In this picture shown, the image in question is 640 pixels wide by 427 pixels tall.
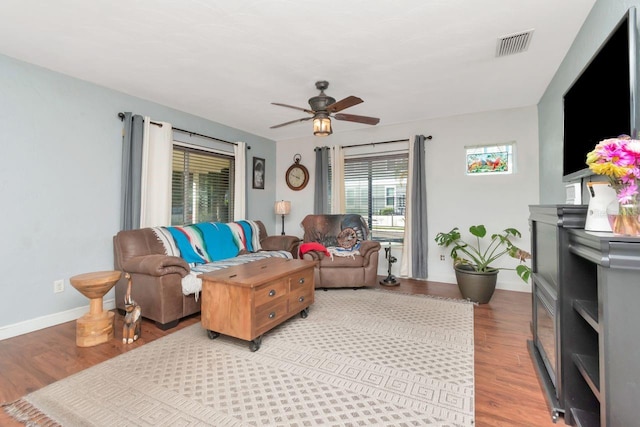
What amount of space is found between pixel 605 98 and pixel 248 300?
2.51 m

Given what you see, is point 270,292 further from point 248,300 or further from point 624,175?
point 624,175

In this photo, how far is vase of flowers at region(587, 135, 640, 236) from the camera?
108cm

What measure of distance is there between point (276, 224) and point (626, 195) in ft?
16.3

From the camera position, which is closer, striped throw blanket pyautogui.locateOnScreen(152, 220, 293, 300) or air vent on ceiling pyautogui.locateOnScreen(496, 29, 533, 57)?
air vent on ceiling pyautogui.locateOnScreen(496, 29, 533, 57)

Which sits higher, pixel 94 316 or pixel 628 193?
pixel 628 193

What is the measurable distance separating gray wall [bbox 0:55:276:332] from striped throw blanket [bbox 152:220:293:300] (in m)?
0.65

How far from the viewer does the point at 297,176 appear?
5.44 m

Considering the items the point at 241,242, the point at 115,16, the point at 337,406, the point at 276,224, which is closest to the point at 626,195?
the point at 337,406

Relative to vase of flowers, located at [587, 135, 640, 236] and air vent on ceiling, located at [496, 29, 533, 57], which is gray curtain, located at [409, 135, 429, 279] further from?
vase of flowers, located at [587, 135, 640, 236]

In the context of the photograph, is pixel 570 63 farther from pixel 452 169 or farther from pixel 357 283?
pixel 357 283

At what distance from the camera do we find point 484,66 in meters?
2.71

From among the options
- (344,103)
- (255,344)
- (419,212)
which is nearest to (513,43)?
(344,103)

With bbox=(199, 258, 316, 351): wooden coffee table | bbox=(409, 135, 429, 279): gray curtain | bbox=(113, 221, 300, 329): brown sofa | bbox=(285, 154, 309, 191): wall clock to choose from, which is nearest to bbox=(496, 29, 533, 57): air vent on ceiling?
bbox=(409, 135, 429, 279): gray curtain

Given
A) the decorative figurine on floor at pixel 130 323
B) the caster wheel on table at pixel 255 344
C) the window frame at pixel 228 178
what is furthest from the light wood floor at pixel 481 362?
the window frame at pixel 228 178
